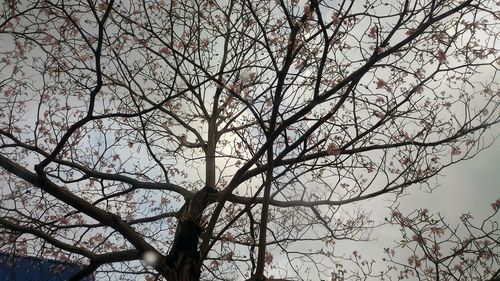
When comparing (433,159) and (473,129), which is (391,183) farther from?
(473,129)

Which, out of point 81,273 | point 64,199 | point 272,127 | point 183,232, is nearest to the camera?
point 272,127

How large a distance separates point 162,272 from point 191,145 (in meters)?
3.74

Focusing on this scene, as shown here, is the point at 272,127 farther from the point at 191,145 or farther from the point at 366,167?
the point at 191,145

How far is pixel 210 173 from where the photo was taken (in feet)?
22.4

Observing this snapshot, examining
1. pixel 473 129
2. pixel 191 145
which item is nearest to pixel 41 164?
pixel 191 145

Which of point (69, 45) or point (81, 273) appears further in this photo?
point (81, 273)

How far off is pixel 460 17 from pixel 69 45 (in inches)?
172

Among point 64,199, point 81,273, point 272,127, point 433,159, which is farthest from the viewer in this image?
point 433,159

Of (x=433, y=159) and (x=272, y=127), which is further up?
(x=433, y=159)

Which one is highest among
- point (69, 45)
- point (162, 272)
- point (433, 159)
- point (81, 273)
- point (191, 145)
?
point (191, 145)

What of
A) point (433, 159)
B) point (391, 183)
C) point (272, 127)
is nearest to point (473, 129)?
point (433, 159)

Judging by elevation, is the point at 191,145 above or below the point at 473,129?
above

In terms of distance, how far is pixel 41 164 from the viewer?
14.6 ft

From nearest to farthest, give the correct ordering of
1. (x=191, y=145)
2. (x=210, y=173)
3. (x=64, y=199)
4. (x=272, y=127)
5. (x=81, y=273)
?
1. (x=272, y=127)
2. (x=64, y=199)
3. (x=81, y=273)
4. (x=210, y=173)
5. (x=191, y=145)
